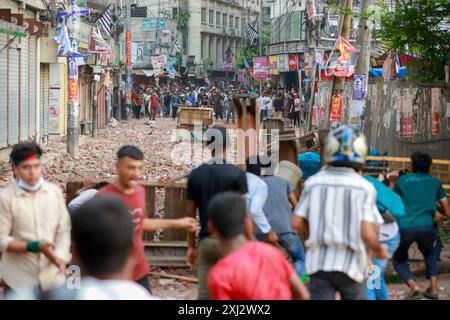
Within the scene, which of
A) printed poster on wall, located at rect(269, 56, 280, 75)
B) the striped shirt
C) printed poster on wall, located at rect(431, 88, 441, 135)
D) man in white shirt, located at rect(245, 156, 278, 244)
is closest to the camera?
the striped shirt

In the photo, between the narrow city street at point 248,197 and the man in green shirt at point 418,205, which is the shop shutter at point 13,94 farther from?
the man in green shirt at point 418,205

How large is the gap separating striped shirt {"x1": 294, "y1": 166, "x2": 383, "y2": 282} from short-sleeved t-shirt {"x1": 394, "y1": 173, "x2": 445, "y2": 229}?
2.94 metres

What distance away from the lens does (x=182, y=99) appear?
54938 mm

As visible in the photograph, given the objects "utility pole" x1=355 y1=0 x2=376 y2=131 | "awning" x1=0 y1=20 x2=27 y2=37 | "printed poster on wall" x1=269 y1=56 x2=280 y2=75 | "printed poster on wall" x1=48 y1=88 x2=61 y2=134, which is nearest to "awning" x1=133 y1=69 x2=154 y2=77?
"printed poster on wall" x1=269 y1=56 x2=280 y2=75

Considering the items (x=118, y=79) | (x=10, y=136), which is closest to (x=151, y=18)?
(x=118, y=79)

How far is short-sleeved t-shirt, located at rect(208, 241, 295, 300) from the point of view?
434 centimetres

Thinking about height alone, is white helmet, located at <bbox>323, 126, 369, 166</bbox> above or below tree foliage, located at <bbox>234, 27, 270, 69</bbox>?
below

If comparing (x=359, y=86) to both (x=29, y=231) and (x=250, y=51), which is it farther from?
(x=250, y=51)

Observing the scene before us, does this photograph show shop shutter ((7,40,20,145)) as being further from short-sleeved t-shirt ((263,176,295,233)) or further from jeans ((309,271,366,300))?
jeans ((309,271,366,300))

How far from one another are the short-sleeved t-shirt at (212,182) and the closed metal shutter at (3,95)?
16539mm

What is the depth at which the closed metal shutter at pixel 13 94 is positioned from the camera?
23914mm

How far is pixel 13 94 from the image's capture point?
24.5m

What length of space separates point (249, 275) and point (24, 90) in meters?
22.9
